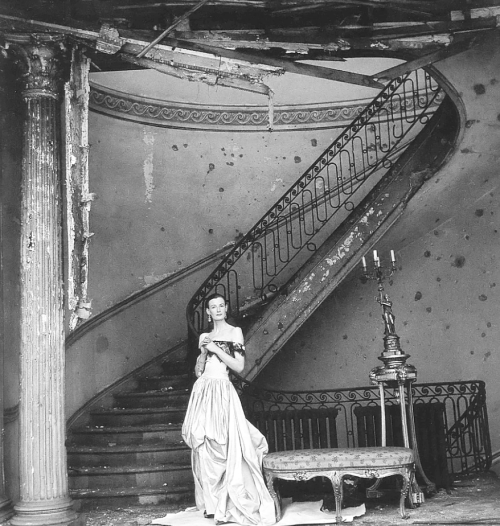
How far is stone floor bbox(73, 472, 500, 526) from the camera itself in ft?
18.3

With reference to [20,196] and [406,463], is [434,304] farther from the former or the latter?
[20,196]

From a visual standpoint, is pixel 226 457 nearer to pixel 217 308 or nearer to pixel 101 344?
pixel 217 308

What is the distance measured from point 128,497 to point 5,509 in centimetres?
140

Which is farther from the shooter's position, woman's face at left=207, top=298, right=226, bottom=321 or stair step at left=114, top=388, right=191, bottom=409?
stair step at left=114, top=388, right=191, bottom=409

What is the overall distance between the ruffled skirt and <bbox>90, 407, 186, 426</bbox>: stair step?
5.88 feet

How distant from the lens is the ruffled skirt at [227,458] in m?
5.57

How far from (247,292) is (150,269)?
1.26 metres

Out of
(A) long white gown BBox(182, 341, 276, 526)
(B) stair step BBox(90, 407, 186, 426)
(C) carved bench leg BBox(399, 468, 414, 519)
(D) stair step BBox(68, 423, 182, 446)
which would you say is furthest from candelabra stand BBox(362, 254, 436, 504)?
(B) stair step BBox(90, 407, 186, 426)

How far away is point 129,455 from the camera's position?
7055 mm

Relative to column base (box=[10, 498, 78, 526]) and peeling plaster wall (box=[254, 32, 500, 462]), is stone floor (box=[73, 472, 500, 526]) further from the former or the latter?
peeling plaster wall (box=[254, 32, 500, 462])

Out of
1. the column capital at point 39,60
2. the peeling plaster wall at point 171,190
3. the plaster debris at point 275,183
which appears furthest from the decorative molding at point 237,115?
the column capital at point 39,60

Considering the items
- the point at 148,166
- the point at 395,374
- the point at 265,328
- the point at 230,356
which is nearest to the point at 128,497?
the point at 230,356

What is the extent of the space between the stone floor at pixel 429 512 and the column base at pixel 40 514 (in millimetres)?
384

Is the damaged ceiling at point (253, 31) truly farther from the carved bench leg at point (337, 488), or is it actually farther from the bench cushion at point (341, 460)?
the carved bench leg at point (337, 488)
